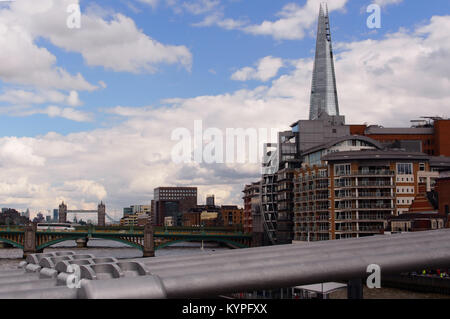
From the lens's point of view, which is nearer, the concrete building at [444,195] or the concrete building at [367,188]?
the concrete building at [444,195]

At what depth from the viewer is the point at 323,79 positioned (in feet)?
397

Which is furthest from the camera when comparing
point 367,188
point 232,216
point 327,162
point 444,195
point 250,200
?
point 232,216

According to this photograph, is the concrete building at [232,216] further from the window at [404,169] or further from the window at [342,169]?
the window at [404,169]

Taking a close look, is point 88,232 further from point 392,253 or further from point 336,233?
point 392,253

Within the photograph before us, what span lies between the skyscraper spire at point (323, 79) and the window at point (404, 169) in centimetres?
4917

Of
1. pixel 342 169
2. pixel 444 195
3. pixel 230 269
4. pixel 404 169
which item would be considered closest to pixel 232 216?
pixel 342 169

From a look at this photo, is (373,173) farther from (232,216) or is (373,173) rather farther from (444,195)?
(232,216)

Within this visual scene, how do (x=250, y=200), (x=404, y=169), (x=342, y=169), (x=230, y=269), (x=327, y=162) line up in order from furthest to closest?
(x=250, y=200) → (x=327, y=162) → (x=342, y=169) → (x=404, y=169) → (x=230, y=269)

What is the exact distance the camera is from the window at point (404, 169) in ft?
233

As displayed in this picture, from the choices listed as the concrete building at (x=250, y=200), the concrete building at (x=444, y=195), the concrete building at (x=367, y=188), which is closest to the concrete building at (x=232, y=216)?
the concrete building at (x=250, y=200)

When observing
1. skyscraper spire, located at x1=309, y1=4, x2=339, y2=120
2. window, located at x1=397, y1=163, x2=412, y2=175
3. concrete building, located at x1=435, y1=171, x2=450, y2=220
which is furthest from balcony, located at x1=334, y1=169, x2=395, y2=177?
skyscraper spire, located at x1=309, y1=4, x2=339, y2=120

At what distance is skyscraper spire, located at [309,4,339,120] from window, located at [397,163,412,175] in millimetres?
49166

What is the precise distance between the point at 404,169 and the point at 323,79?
175 ft
